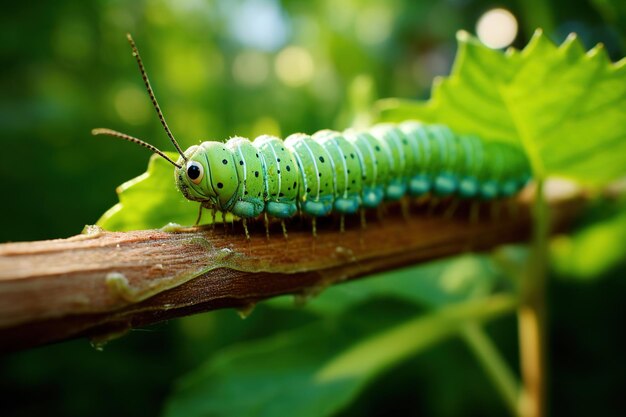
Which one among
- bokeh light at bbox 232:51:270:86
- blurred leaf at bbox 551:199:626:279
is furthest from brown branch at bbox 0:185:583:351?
bokeh light at bbox 232:51:270:86

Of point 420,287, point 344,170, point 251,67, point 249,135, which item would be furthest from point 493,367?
point 251,67

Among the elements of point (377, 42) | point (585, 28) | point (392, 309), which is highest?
point (377, 42)

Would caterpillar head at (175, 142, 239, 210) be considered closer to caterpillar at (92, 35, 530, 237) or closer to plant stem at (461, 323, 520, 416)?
caterpillar at (92, 35, 530, 237)

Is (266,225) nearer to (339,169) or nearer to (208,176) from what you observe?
(208,176)

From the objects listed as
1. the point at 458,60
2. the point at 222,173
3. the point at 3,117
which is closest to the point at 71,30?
the point at 3,117

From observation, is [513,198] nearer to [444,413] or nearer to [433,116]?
[433,116]

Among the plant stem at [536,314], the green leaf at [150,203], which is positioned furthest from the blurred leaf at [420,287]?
the green leaf at [150,203]

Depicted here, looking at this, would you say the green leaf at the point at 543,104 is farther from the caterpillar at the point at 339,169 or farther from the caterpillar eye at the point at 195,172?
the caterpillar eye at the point at 195,172
